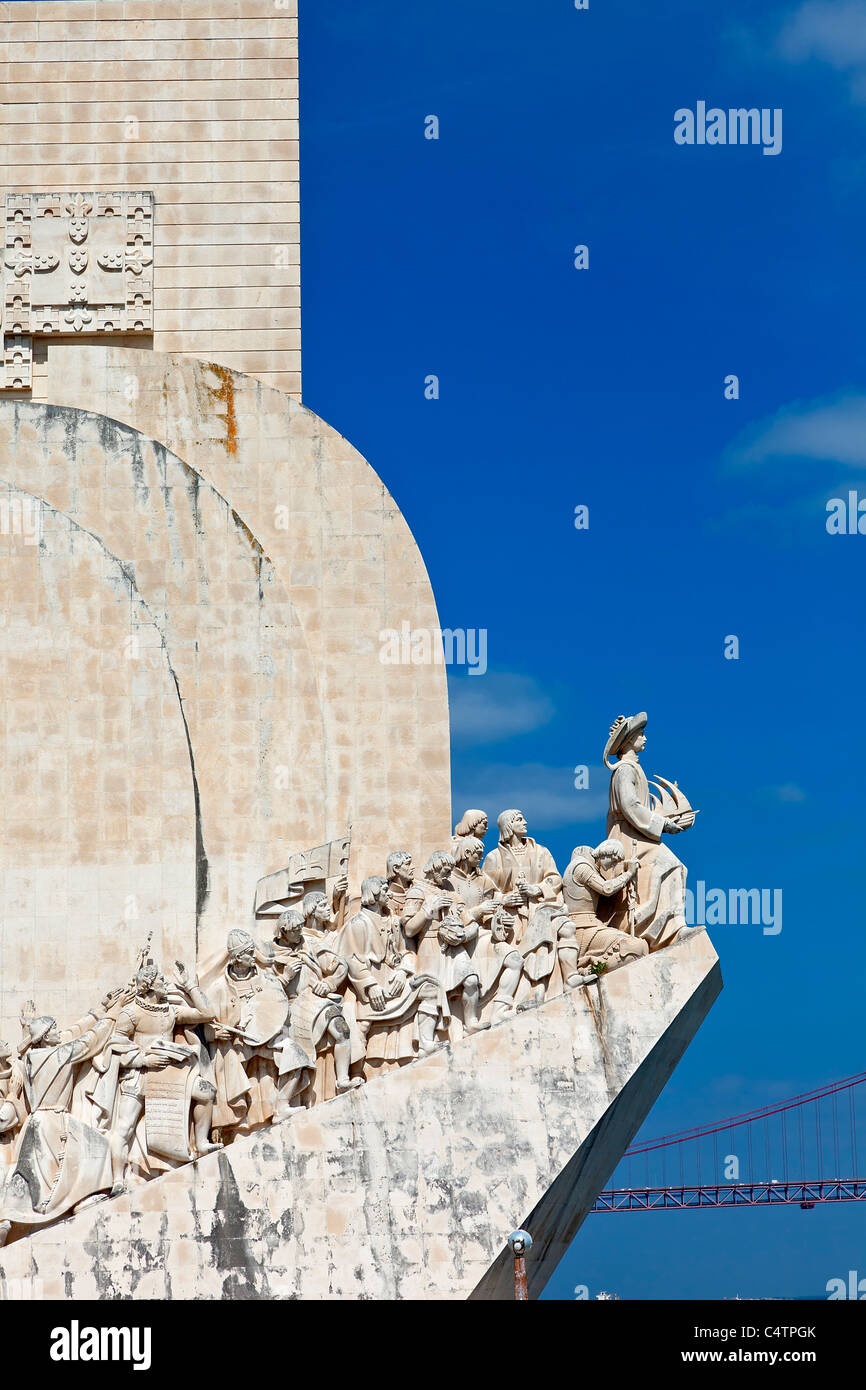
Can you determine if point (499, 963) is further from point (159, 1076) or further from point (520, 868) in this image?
point (159, 1076)

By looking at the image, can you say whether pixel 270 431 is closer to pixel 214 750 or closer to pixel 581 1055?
pixel 214 750

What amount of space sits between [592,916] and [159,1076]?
3.45 m

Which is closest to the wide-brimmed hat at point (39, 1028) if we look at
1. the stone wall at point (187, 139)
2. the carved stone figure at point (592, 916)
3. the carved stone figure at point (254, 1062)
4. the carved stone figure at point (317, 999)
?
the carved stone figure at point (254, 1062)

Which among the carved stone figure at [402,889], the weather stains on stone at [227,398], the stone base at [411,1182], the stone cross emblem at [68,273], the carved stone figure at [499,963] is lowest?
the stone base at [411,1182]

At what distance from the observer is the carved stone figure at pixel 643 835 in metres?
17.0

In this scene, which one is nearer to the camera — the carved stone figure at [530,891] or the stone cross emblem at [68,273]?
the carved stone figure at [530,891]

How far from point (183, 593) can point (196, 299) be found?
119 inches

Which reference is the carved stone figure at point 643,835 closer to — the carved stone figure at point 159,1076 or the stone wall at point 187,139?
the carved stone figure at point 159,1076

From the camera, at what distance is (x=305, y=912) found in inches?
679

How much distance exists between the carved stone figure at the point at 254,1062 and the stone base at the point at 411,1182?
1.37ft

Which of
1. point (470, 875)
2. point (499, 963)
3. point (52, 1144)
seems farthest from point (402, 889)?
point (52, 1144)

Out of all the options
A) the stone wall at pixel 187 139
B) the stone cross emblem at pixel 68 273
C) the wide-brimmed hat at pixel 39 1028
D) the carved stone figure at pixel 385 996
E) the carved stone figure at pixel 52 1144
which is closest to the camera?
the carved stone figure at pixel 52 1144

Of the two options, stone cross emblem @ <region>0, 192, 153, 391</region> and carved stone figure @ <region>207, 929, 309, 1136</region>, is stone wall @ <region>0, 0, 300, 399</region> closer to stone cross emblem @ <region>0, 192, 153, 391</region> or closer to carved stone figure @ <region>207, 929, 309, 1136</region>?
stone cross emblem @ <region>0, 192, 153, 391</region>
